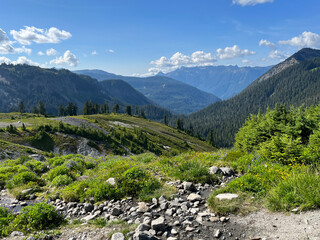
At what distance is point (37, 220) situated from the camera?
6.83 m

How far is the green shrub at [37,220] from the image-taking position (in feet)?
22.0

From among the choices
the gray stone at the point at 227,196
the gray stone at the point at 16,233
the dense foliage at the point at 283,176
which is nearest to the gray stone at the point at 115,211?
the gray stone at the point at 16,233

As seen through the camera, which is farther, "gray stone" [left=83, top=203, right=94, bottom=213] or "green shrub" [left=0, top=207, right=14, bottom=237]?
"gray stone" [left=83, top=203, right=94, bottom=213]

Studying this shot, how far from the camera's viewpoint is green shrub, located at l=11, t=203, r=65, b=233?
264 inches

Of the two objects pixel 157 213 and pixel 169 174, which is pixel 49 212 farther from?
pixel 169 174

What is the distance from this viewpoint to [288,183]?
6926 millimetres

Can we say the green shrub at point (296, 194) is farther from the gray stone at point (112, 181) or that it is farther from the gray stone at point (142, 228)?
the gray stone at point (112, 181)

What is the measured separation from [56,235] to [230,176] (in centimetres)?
795

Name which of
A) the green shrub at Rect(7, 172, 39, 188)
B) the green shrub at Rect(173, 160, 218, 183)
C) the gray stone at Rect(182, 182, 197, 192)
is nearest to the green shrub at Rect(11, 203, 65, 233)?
the gray stone at Rect(182, 182, 197, 192)

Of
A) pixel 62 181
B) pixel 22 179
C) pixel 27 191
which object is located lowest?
pixel 27 191

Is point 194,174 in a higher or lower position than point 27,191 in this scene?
higher

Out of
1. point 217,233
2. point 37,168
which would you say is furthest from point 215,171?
point 37,168

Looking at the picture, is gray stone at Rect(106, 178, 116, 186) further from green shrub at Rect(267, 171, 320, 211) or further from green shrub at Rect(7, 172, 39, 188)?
green shrub at Rect(267, 171, 320, 211)

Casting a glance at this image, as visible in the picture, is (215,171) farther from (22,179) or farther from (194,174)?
(22,179)
